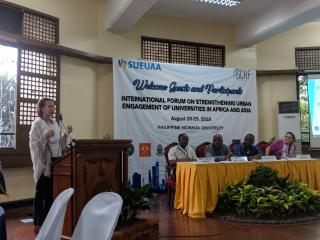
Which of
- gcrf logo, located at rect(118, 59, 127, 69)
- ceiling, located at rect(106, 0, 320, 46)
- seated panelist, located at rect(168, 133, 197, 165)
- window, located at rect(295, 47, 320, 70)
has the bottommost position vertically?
seated panelist, located at rect(168, 133, 197, 165)

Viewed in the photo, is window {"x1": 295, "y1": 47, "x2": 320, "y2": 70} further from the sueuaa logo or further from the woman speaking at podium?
the woman speaking at podium

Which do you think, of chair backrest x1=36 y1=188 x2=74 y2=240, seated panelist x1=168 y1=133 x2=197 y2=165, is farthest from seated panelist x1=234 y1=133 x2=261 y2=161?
chair backrest x1=36 y1=188 x2=74 y2=240

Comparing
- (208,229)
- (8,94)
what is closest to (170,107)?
(8,94)

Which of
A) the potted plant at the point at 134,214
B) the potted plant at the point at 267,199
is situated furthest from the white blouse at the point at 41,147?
the potted plant at the point at 267,199

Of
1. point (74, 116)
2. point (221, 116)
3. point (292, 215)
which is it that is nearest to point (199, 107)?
point (221, 116)

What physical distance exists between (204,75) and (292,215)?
11.9 feet

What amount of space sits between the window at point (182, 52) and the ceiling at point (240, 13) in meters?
0.54

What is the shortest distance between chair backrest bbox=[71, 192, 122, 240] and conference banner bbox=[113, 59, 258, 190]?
4.55m

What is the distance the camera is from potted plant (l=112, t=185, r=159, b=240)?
124 inches

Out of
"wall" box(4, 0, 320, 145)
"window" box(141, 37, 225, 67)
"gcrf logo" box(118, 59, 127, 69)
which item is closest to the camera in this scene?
"wall" box(4, 0, 320, 145)

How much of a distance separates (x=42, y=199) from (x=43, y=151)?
1.62 feet

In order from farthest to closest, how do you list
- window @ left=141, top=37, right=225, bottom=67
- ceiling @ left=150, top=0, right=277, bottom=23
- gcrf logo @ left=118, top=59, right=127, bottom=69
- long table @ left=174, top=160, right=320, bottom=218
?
window @ left=141, top=37, right=225, bottom=67 < ceiling @ left=150, top=0, right=277, bottom=23 < gcrf logo @ left=118, top=59, right=127, bottom=69 < long table @ left=174, top=160, right=320, bottom=218

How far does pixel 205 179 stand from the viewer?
4.35 metres

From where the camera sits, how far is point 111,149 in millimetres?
3254
